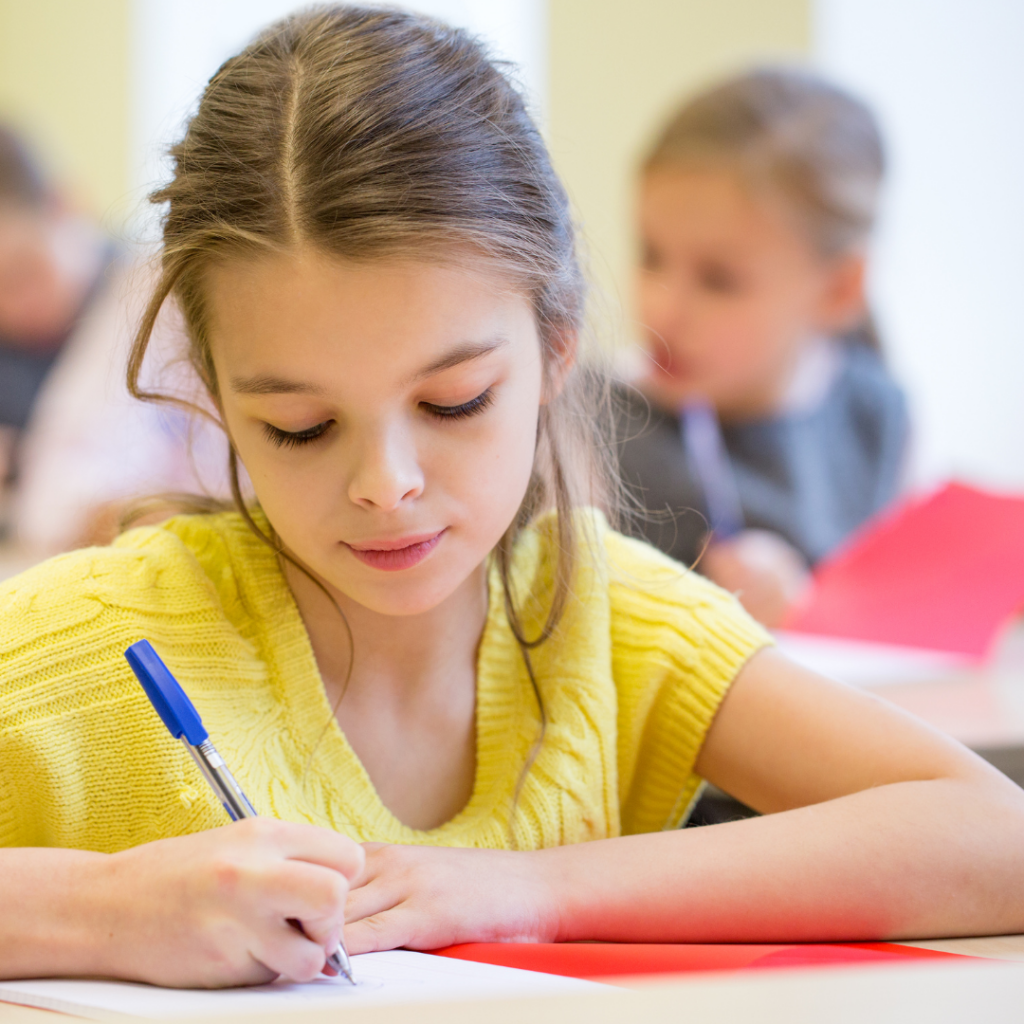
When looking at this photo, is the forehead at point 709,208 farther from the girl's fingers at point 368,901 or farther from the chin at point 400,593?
the girl's fingers at point 368,901

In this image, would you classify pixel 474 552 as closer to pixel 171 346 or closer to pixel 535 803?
pixel 535 803

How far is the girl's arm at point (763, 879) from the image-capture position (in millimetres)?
553

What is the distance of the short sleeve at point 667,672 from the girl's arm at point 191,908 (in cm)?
29

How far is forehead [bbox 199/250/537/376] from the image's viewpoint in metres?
0.56

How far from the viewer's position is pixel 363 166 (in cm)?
57

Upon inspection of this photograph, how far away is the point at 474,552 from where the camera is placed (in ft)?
2.08

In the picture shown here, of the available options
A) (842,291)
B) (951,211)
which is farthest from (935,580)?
(951,211)

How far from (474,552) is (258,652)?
0.14 m

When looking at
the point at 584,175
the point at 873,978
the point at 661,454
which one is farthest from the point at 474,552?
the point at 584,175

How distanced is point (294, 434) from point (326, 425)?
0.02 m

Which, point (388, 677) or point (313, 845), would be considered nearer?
point (313, 845)

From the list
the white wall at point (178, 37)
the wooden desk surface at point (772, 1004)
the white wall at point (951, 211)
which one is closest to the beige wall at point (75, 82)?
the white wall at point (178, 37)

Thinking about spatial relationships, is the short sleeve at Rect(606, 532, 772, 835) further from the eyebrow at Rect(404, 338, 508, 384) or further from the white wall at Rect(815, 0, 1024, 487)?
the white wall at Rect(815, 0, 1024, 487)

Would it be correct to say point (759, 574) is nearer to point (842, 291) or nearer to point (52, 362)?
point (842, 291)
